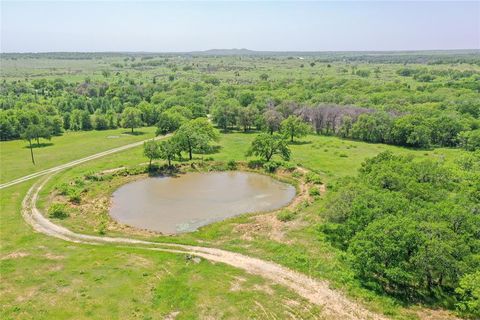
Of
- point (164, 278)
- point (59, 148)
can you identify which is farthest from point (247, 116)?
point (164, 278)

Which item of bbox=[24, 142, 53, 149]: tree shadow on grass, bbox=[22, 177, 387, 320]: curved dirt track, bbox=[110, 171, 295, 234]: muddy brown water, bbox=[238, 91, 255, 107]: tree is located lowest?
bbox=[110, 171, 295, 234]: muddy brown water

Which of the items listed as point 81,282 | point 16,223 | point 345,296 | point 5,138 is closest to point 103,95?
point 5,138

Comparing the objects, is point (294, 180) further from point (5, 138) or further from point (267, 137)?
point (5, 138)

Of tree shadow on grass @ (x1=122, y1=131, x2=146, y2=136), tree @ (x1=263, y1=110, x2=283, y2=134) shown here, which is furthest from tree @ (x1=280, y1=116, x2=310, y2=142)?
tree shadow on grass @ (x1=122, y1=131, x2=146, y2=136)

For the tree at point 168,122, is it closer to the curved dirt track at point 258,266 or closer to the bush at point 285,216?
the curved dirt track at point 258,266

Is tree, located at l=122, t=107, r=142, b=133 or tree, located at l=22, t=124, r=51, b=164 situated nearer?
tree, located at l=22, t=124, r=51, b=164

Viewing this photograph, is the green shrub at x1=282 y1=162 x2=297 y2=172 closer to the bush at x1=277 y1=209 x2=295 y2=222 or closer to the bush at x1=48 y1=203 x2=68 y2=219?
the bush at x1=277 y1=209 x2=295 y2=222

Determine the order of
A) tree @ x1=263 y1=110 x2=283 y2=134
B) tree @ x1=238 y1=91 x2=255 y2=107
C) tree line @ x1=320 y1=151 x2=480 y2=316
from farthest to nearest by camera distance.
Result: tree @ x1=238 y1=91 x2=255 y2=107
tree @ x1=263 y1=110 x2=283 y2=134
tree line @ x1=320 y1=151 x2=480 y2=316
